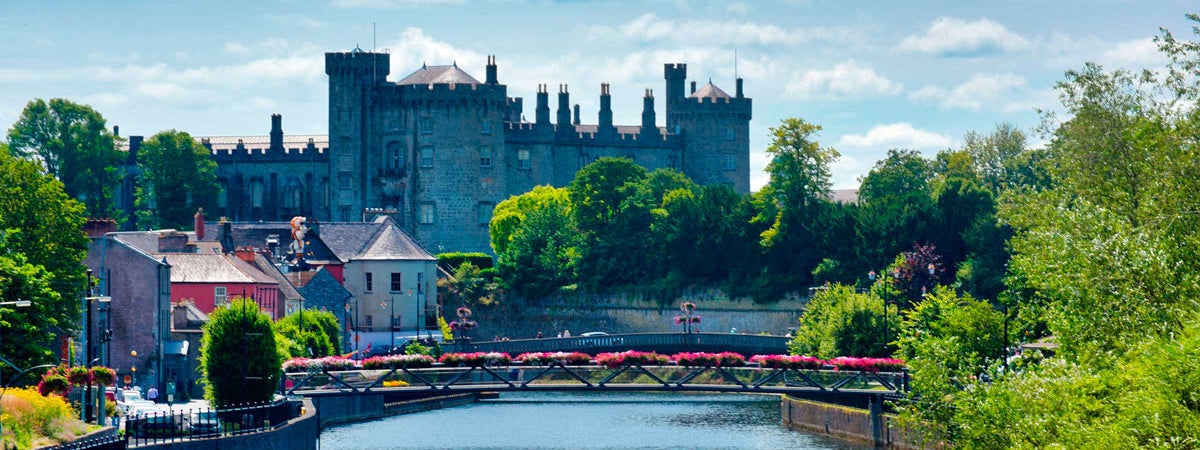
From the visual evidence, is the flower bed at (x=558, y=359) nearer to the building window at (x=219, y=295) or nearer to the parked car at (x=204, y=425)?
the parked car at (x=204, y=425)

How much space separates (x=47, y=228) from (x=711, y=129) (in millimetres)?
86501

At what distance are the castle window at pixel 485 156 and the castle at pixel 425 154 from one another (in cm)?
6

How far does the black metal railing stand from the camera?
54.1m

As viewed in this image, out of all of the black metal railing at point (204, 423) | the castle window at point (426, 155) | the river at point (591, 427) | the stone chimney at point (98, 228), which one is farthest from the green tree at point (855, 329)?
the castle window at point (426, 155)

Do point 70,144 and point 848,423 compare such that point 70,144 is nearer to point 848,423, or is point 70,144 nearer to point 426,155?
point 426,155

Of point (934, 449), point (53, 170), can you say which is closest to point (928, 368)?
point (934, 449)

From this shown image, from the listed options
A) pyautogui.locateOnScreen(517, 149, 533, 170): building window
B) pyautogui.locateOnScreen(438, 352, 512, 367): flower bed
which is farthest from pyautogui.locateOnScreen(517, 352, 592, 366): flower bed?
pyautogui.locateOnScreen(517, 149, 533, 170): building window

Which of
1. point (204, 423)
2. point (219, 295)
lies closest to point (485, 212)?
point (219, 295)

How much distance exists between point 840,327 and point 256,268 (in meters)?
30.1

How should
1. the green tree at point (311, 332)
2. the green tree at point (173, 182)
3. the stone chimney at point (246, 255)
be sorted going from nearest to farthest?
the green tree at point (311, 332) → the stone chimney at point (246, 255) → the green tree at point (173, 182)

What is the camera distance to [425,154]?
148000 mm

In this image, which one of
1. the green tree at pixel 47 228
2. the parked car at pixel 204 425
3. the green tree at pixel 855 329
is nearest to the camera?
the parked car at pixel 204 425

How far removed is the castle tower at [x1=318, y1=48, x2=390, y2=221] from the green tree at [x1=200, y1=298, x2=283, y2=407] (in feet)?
271

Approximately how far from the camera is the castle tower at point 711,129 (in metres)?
160
